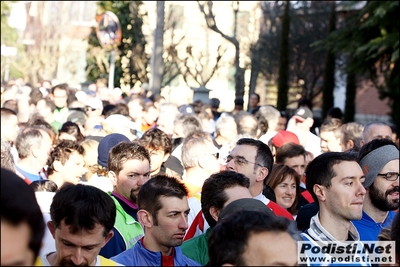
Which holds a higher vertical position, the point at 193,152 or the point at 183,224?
the point at 193,152

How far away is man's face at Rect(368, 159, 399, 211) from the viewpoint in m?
6.27

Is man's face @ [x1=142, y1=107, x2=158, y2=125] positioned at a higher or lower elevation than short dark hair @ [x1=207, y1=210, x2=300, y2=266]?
lower

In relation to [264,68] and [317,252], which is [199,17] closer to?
[264,68]

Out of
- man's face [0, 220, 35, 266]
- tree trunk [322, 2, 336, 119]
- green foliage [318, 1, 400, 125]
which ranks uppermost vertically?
green foliage [318, 1, 400, 125]

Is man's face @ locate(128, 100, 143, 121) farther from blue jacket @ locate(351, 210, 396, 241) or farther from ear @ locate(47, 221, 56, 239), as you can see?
ear @ locate(47, 221, 56, 239)

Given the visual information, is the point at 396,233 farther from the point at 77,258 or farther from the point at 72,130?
the point at 72,130

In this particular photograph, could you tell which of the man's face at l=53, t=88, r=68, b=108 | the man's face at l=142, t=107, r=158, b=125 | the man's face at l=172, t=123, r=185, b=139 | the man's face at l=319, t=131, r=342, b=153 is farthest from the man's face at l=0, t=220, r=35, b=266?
the man's face at l=53, t=88, r=68, b=108

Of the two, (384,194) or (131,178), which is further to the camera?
(131,178)

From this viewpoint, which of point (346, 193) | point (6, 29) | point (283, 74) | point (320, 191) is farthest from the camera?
point (6, 29)

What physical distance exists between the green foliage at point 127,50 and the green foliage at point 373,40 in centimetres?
1675

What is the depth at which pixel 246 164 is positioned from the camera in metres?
7.27

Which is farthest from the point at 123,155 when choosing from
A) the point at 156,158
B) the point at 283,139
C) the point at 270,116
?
the point at 270,116

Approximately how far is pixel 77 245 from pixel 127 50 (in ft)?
117

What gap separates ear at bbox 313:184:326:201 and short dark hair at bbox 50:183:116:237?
5.12ft
